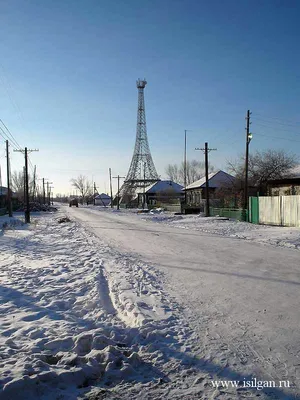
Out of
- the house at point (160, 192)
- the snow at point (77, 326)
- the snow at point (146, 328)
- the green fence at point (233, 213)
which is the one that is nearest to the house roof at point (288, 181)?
the green fence at point (233, 213)

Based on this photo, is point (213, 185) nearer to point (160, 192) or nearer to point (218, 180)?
point (218, 180)

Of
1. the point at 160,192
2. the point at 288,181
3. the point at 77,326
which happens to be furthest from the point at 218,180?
the point at 77,326

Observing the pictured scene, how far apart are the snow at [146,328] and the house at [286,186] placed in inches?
886

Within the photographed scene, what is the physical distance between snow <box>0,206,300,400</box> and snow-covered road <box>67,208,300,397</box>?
0.02 metres

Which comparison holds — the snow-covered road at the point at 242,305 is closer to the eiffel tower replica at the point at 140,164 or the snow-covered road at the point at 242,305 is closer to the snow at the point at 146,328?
the snow at the point at 146,328

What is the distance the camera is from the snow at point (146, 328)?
361 cm

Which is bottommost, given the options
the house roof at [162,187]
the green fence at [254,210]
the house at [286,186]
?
the green fence at [254,210]

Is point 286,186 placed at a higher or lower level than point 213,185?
lower

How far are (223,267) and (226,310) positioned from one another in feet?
12.3

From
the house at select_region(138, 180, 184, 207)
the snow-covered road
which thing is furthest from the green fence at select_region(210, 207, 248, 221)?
the house at select_region(138, 180, 184, 207)

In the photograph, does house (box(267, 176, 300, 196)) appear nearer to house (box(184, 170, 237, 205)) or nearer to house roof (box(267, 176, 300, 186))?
house roof (box(267, 176, 300, 186))

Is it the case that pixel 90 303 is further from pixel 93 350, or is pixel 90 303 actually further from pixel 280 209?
pixel 280 209

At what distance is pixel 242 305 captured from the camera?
20.2 ft

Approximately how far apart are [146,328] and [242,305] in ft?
6.44
